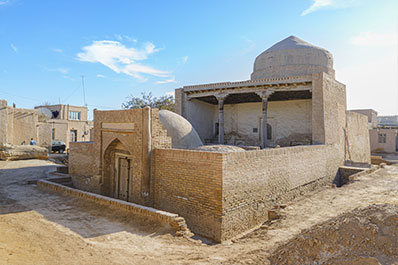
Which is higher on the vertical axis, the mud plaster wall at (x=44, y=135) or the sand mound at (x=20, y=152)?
the mud plaster wall at (x=44, y=135)

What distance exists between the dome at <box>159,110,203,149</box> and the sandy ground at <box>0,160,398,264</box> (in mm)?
4244

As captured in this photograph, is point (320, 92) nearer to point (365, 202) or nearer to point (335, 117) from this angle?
point (335, 117)

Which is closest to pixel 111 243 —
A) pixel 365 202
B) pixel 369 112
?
pixel 365 202

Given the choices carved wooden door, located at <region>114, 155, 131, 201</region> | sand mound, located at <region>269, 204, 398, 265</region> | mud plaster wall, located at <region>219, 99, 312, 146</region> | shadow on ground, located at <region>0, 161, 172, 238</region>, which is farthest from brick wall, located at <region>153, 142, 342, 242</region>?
mud plaster wall, located at <region>219, 99, 312, 146</region>

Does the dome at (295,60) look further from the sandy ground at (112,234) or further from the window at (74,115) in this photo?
the window at (74,115)

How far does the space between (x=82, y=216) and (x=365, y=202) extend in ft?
30.1

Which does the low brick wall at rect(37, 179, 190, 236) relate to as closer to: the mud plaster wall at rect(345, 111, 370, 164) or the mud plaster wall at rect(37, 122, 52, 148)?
the mud plaster wall at rect(345, 111, 370, 164)

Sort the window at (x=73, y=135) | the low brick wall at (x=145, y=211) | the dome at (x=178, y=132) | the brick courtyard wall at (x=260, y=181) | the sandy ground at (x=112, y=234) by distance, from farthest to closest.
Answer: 1. the window at (x=73, y=135)
2. the dome at (x=178, y=132)
3. the brick courtyard wall at (x=260, y=181)
4. the low brick wall at (x=145, y=211)
5. the sandy ground at (x=112, y=234)

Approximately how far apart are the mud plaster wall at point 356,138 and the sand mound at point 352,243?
14.4 meters

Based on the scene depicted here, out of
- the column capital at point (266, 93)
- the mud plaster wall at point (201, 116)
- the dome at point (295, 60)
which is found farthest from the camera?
the mud plaster wall at point (201, 116)

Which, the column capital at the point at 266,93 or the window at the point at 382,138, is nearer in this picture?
the column capital at the point at 266,93

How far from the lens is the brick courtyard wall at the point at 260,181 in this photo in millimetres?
7156

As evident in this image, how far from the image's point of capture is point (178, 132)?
1125cm

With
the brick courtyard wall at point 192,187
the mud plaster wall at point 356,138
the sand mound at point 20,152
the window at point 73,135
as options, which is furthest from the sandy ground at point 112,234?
the window at point 73,135
